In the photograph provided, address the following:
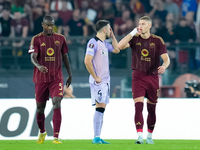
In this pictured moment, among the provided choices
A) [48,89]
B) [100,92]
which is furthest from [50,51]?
[100,92]

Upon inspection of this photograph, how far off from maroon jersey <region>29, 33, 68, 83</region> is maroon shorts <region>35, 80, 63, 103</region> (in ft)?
0.26

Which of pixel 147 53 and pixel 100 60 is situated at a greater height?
pixel 147 53

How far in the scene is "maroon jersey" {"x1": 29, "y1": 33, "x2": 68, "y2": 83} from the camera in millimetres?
8578

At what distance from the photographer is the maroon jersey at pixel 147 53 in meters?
8.56

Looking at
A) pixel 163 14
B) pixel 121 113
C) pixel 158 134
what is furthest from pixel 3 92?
pixel 163 14

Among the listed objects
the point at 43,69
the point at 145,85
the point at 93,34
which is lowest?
the point at 145,85

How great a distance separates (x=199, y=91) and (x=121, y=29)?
3.79m

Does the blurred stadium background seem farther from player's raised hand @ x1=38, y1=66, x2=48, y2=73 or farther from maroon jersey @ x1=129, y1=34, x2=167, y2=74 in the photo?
player's raised hand @ x1=38, y1=66, x2=48, y2=73

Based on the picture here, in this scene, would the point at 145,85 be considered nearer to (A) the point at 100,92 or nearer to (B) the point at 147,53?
(B) the point at 147,53

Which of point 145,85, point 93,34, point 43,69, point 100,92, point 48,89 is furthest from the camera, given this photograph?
point 93,34

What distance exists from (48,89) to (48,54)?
2.15 ft

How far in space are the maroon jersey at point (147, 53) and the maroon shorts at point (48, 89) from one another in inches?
54.8

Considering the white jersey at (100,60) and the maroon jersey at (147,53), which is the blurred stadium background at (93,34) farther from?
the white jersey at (100,60)

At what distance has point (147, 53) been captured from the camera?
8562 mm
